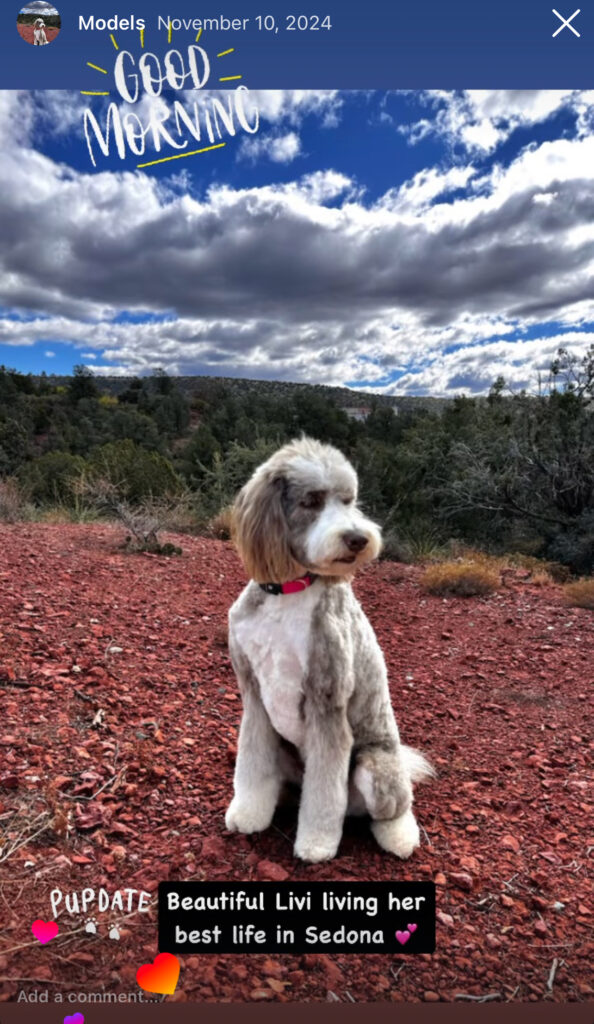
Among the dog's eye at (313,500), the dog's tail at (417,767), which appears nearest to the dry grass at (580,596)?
the dog's tail at (417,767)

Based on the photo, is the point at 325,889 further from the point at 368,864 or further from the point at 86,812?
the point at 86,812

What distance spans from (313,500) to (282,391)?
58.5ft

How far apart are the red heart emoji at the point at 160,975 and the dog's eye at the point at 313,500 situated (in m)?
1.56

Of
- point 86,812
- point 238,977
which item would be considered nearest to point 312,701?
point 238,977

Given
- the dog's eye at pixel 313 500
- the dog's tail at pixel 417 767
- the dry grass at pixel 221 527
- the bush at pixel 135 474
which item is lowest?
the dog's tail at pixel 417 767

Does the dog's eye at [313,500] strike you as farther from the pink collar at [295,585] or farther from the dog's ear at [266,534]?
the pink collar at [295,585]

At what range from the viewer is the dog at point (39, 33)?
255cm

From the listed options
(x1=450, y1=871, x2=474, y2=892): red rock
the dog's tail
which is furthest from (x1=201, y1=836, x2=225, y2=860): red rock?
the dog's tail

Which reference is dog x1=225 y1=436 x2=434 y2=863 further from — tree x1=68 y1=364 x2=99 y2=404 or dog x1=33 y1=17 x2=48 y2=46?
tree x1=68 y1=364 x2=99 y2=404

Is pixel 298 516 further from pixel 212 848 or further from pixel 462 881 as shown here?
pixel 462 881

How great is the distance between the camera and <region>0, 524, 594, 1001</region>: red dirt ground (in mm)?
2168

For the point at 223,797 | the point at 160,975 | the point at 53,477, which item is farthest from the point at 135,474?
the point at 160,975

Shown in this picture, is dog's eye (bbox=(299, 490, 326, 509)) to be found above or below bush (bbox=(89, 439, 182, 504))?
above

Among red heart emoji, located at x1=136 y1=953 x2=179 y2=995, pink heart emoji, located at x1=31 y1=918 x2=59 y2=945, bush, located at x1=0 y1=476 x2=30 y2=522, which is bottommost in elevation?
red heart emoji, located at x1=136 y1=953 x2=179 y2=995
